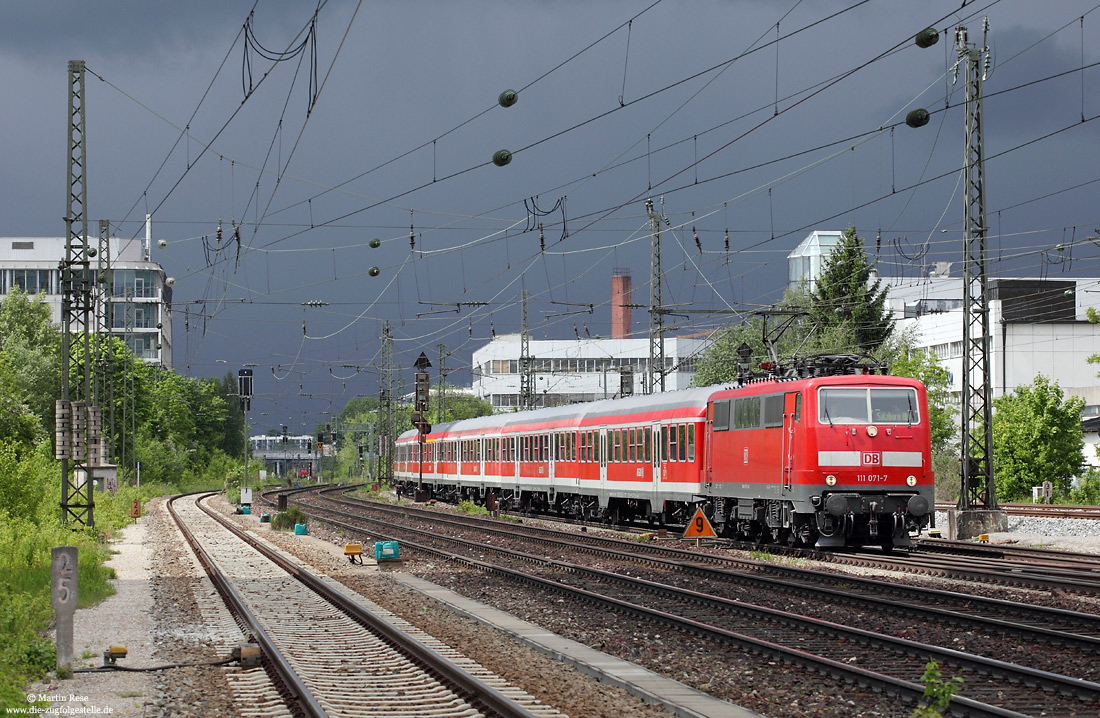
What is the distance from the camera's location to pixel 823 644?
13.1m

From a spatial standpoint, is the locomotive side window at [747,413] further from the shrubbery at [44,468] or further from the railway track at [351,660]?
the shrubbery at [44,468]

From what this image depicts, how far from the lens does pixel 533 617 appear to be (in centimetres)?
1603

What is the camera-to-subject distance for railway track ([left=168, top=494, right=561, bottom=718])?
9922 millimetres

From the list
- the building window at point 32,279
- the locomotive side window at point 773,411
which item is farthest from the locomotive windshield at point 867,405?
the building window at point 32,279

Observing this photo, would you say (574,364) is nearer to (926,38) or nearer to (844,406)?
(844,406)

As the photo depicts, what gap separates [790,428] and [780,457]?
0.71 m

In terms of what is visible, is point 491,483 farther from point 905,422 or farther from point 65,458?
point 905,422

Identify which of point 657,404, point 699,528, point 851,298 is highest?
point 851,298

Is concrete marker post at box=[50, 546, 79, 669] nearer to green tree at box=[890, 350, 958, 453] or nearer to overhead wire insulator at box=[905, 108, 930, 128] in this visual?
overhead wire insulator at box=[905, 108, 930, 128]

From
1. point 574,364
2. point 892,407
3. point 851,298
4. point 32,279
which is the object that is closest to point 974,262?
point 892,407

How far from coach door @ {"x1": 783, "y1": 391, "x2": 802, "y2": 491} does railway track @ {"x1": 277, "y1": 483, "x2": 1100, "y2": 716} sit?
14.8 feet

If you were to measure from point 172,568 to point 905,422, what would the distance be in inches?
579

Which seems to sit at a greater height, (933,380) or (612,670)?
(933,380)

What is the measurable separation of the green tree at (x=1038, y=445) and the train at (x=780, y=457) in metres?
20.1
